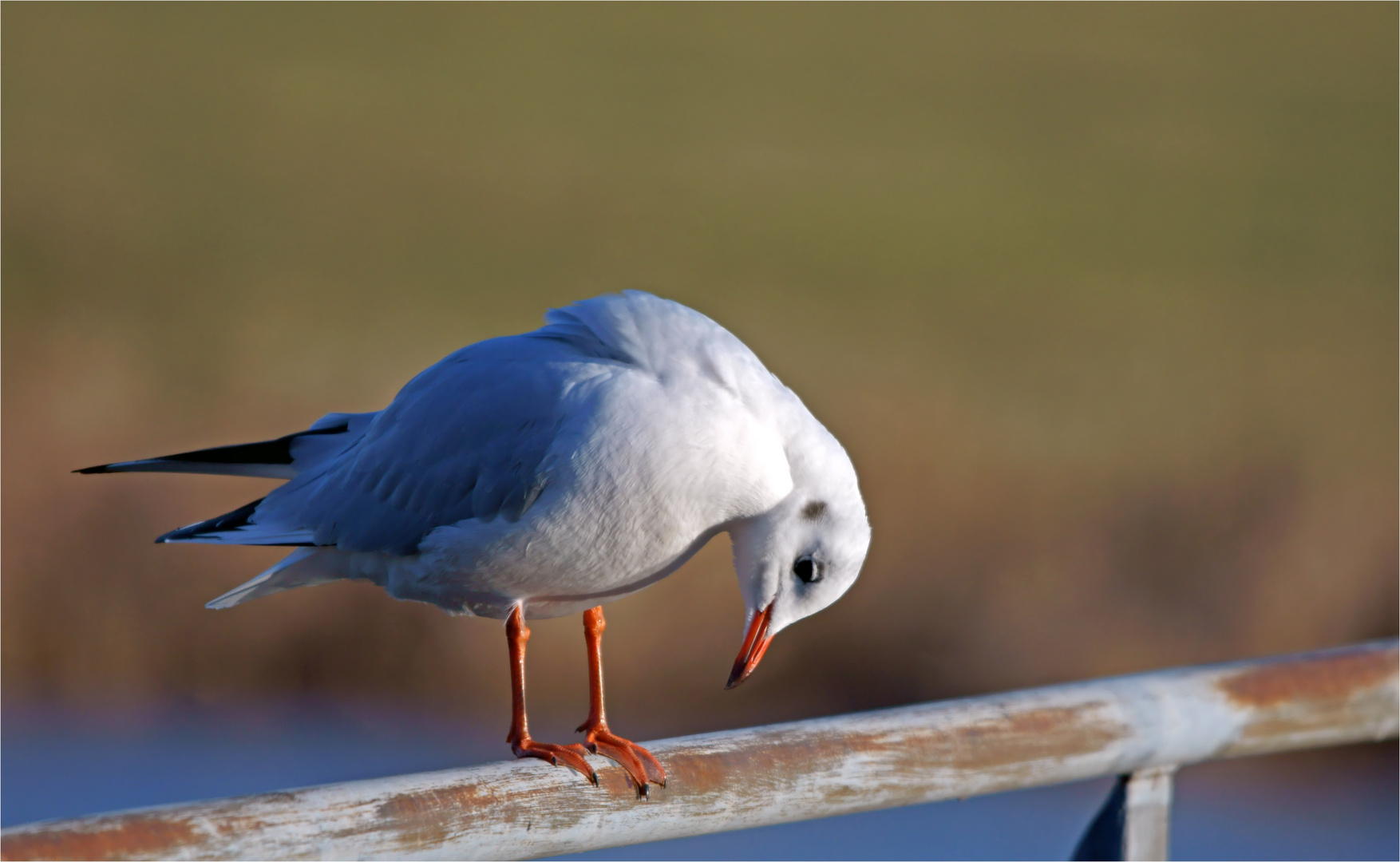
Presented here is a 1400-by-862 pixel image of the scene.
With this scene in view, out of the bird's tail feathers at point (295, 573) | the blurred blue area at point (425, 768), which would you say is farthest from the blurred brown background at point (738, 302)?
the bird's tail feathers at point (295, 573)

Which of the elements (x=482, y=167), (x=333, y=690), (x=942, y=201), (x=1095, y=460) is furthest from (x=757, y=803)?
(x=942, y=201)

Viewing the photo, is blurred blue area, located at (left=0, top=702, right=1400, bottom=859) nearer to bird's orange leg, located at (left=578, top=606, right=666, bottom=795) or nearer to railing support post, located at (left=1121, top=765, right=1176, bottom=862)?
bird's orange leg, located at (left=578, top=606, right=666, bottom=795)

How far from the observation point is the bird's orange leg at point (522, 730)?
6.30 feet

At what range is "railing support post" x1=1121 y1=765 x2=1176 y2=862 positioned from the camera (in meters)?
2.16

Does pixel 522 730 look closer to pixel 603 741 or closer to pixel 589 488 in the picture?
pixel 603 741

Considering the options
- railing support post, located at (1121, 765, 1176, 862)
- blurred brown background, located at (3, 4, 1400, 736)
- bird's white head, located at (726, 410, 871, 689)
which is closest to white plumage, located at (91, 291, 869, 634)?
bird's white head, located at (726, 410, 871, 689)

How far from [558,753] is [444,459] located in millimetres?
536

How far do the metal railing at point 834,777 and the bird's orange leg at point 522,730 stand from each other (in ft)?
0.22

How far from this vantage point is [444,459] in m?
2.22

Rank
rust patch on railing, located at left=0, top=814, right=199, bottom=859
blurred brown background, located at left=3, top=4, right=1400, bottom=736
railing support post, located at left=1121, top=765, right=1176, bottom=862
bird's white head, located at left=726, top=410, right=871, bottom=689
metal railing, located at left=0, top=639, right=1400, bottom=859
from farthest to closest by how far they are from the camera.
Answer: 1. blurred brown background, located at left=3, top=4, right=1400, bottom=736
2. railing support post, located at left=1121, top=765, right=1176, bottom=862
3. bird's white head, located at left=726, top=410, right=871, bottom=689
4. metal railing, located at left=0, top=639, right=1400, bottom=859
5. rust patch on railing, located at left=0, top=814, right=199, bottom=859

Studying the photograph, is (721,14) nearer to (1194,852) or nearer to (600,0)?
(600,0)

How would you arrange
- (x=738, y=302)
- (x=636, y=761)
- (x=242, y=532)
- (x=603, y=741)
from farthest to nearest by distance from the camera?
1. (x=738, y=302)
2. (x=242, y=532)
3. (x=603, y=741)
4. (x=636, y=761)

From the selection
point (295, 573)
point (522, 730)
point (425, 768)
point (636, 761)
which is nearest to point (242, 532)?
point (295, 573)

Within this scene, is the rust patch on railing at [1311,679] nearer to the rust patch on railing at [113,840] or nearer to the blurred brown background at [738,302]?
the rust patch on railing at [113,840]
